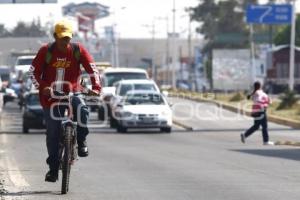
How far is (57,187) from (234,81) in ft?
230

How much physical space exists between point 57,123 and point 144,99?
20173mm

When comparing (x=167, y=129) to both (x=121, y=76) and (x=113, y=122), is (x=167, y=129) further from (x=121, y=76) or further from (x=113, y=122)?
(x=121, y=76)

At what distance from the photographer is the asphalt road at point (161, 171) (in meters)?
12.9

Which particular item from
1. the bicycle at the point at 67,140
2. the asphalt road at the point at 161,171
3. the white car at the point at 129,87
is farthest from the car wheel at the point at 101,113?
the bicycle at the point at 67,140

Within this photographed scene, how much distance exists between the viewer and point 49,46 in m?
12.7

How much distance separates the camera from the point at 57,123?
12.7 meters

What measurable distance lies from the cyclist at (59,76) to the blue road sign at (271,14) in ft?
157

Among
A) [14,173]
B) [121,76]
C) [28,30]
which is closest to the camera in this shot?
[14,173]

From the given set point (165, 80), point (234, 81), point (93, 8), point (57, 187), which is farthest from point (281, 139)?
point (165, 80)

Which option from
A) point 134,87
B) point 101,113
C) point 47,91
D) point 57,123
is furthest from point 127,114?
point 47,91

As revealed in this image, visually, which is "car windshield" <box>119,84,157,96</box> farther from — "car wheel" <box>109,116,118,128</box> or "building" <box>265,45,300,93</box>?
"building" <box>265,45,300,93</box>

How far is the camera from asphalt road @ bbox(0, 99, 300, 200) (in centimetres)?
1285

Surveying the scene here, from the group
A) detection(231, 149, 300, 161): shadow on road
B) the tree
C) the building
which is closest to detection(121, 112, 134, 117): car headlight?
detection(231, 149, 300, 161): shadow on road

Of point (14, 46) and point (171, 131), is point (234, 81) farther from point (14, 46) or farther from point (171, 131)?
point (171, 131)
